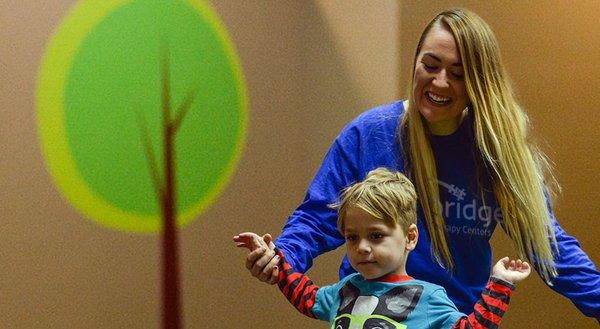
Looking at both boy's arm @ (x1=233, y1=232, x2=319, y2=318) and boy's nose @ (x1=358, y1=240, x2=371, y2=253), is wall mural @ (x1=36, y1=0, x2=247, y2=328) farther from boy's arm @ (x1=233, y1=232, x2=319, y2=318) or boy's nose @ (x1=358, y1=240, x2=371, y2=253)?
boy's nose @ (x1=358, y1=240, x2=371, y2=253)

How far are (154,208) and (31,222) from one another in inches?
16.7

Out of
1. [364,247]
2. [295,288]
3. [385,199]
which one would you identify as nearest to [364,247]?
[364,247]

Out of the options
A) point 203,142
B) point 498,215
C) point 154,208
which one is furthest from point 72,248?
point 498,215

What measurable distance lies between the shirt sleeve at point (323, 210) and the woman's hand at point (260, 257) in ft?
0.36

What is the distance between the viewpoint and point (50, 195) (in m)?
2.34

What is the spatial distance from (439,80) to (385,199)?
1.14 ft

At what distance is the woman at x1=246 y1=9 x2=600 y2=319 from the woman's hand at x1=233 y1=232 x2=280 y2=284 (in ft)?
0.29

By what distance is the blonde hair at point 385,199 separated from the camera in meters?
1.68

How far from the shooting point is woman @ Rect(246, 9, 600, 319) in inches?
74.6

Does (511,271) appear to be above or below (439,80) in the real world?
below

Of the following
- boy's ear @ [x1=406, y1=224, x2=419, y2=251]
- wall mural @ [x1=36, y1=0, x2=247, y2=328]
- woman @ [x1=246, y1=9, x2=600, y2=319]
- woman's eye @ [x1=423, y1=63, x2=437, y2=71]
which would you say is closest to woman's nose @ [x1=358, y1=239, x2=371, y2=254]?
boy's ear @ [x1=406, y1=224, x2=419, y2=251]

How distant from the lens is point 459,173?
1949 millimetres

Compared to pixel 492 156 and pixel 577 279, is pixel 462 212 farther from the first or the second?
pixel 577 279

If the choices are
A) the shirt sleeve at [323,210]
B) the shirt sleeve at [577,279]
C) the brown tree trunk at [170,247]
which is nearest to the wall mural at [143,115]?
the brown tree trunk at [170,247]
